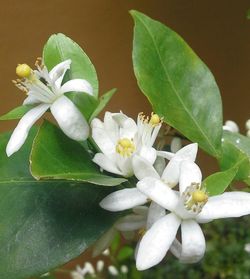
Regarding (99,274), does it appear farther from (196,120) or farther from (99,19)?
(196,120)

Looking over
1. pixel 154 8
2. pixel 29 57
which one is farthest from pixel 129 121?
pixel 154 8

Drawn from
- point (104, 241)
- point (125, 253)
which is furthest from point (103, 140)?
point (125, 253)

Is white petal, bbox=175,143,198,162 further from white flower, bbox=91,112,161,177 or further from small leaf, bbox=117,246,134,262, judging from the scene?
small leaf, bbox=117,246,134,262

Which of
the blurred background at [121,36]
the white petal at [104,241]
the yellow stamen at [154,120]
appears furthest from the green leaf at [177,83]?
the blurred background at [121,36]

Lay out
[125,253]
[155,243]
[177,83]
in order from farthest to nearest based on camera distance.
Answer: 1. [125,253]
2. [177,83]
3. [155,243]

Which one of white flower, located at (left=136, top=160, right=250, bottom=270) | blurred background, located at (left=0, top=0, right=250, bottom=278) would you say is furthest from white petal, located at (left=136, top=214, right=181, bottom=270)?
blurred background, located at (left=0, top=0, right=250, bottom=278)

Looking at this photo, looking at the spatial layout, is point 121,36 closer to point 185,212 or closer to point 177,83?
point 177,83
